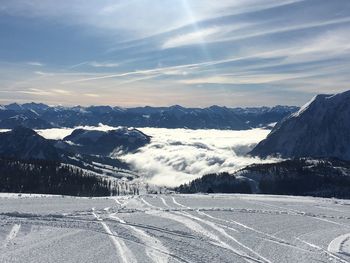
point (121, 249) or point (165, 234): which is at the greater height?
point (165, 234)

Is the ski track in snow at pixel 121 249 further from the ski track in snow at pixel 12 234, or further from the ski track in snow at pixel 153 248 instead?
the ski track in snow at pixel 12 234

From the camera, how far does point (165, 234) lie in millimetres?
26859

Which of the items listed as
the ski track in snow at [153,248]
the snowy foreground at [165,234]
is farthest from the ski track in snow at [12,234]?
the ski track in snow at [153,248]

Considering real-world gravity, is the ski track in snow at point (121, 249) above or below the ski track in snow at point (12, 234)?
below

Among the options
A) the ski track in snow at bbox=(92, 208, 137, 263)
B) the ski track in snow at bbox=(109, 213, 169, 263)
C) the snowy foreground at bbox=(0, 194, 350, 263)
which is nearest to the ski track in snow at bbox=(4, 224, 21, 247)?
the snowy foreground at bbox=(0, 194, 350, 263)

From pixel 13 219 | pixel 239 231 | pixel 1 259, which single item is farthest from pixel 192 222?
pixel 1 259

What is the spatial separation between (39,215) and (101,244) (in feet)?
36.1

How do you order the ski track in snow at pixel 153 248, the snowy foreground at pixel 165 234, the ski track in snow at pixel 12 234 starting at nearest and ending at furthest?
the ski track in snow at pixel 153 248 → the snowy foreground at pixel 165 234 → the ski track in snow at pixel 12 234

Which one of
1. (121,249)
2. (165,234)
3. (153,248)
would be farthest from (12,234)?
(165,234)

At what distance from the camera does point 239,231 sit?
95.9ft

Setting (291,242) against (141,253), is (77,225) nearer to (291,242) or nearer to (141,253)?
(141,253)

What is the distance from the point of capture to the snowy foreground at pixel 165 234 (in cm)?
2130

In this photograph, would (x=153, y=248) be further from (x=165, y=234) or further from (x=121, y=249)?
(x=165, y=234)

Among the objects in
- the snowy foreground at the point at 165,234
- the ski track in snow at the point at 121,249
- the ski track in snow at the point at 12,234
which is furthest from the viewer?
the ski track in snow at the point at 12,234
